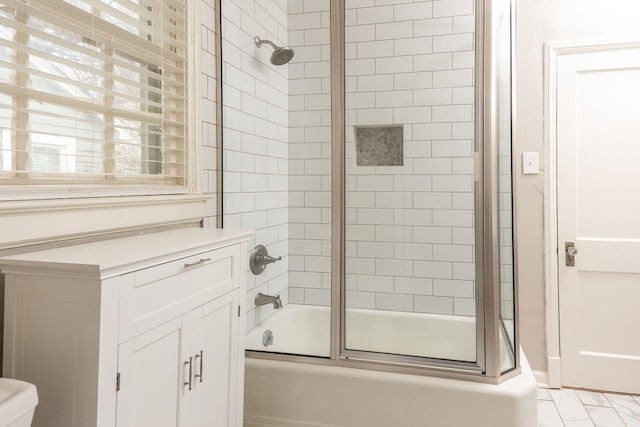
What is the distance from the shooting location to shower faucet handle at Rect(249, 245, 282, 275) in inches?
88.2

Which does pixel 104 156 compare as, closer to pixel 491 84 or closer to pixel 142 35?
pixel 142 35

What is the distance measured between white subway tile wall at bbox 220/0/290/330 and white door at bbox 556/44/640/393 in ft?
5.44

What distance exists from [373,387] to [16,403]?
1.43 meters

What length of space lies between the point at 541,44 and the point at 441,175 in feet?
4.19

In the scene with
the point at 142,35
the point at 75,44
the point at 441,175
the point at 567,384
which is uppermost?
the point at 142,35

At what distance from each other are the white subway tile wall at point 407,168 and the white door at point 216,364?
69cm

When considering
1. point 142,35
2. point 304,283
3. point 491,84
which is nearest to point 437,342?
point 304,283

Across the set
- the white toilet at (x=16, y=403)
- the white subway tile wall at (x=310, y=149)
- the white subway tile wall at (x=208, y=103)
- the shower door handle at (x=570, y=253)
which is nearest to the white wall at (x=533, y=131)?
the shower door handle at (x=570, y=253)

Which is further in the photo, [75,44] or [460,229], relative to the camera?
[460,229]

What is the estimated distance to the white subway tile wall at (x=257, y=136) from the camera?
2.24 m

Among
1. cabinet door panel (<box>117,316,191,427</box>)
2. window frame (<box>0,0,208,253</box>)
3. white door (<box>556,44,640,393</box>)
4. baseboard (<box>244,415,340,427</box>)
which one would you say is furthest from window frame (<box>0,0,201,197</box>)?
white door (<box>556,44,640,393</box>)

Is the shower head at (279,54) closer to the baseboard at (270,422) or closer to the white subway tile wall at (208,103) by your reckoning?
the white subway tile wall at (208,103)

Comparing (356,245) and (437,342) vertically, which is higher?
(356,245)

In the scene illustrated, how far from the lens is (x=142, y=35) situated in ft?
5.78
